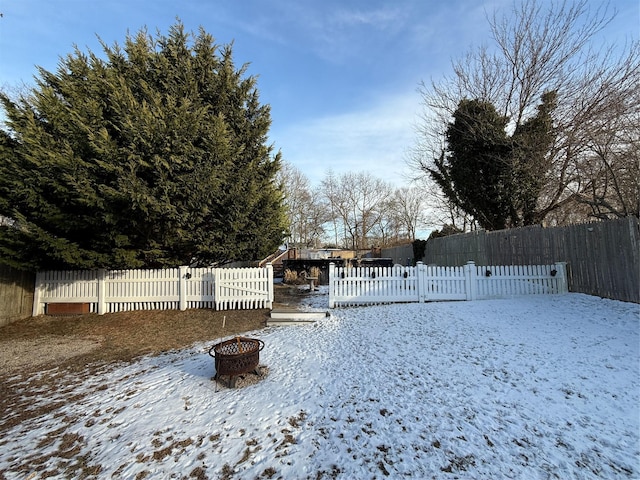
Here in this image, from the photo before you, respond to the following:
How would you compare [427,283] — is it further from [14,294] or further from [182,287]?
[14,294]

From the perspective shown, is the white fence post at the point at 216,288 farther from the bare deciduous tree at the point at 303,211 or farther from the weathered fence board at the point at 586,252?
the bare deciduous tree at the point at 303,211

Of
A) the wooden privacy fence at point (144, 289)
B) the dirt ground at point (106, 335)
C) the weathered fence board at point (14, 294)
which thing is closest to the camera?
the dirt ground at point (106, 335)

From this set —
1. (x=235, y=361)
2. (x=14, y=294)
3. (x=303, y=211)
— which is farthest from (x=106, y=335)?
(x=303, y=211)

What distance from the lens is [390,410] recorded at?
290cm

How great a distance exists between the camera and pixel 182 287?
7.74 metres

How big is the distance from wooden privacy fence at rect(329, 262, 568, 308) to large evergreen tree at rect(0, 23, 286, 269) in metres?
3.15

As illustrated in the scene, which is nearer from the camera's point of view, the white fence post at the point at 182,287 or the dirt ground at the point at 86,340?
the dirt ground at the point at 86,340

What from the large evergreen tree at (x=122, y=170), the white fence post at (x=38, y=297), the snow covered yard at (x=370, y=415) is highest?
the large evergreen tree at (x=122, y=170)

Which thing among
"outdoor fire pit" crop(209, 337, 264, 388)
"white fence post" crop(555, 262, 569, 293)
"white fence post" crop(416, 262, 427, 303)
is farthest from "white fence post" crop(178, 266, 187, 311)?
"white fence post" crop(555, 262, 569, 293)

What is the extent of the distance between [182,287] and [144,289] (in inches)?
39.8

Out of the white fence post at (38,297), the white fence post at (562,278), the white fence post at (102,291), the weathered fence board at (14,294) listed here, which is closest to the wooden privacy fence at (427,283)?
the white fence post at (562,278)

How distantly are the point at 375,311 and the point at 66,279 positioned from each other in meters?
8.27

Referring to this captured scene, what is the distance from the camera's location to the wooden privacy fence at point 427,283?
7594 millimetres

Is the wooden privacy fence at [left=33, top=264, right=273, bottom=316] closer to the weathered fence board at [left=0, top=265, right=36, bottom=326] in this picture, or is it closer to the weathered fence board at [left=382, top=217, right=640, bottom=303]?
the weathered fence board at [left=0, top=265, right=36, bottom=326]
